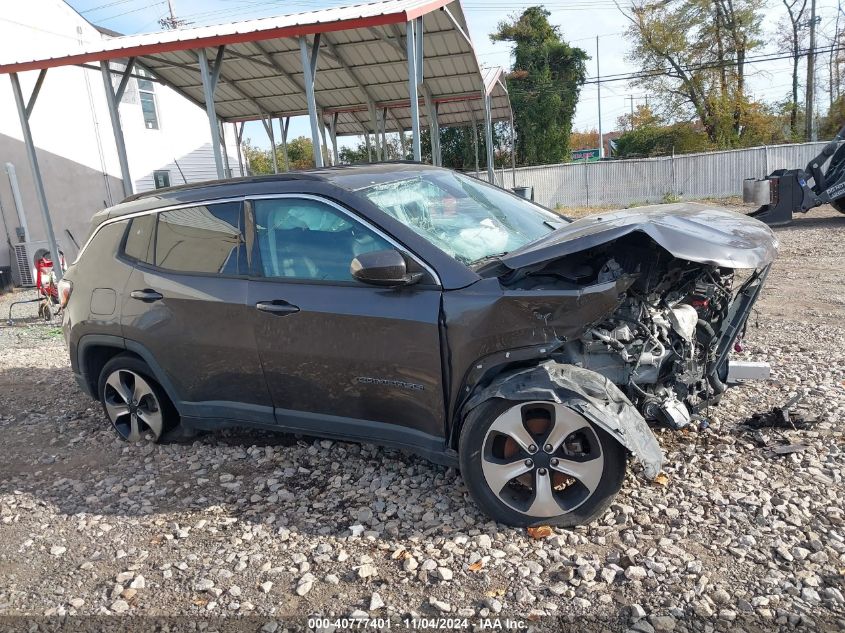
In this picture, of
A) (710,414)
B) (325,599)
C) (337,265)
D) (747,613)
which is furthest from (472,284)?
(710,414)

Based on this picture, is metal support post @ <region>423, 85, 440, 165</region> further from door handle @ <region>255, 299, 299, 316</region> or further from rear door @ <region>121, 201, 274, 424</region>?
door handle @ <region>255, 299, 299, 316</region>

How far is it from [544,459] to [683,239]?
1.22m

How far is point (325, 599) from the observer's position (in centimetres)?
268

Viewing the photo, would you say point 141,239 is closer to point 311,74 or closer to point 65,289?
point 65,289

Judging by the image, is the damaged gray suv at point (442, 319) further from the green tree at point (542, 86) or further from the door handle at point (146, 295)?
the green tree at point (542, 86)

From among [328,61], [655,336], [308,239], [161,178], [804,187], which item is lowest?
[804,187]

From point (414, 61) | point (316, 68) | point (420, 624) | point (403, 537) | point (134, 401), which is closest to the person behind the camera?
point (420, 624)

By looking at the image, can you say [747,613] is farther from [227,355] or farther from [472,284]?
[227,355]

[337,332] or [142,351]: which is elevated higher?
[337,332]

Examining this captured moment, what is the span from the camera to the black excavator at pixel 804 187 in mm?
13766

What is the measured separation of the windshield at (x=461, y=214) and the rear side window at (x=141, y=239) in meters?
1.63

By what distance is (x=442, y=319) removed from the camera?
10.3ft

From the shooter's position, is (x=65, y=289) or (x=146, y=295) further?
(x=65, y=289)

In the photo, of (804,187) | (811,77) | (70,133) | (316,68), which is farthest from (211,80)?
(811,77)
